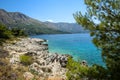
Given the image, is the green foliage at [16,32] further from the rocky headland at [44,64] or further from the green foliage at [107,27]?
the green foliage at [107,27]

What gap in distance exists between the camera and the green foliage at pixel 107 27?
11818 mm

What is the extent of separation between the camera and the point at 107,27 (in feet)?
39.7

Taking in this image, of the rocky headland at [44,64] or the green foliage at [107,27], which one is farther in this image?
the rocky headland at [44,64]

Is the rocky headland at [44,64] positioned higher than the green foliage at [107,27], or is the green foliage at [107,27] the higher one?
the green foliage at [107,27]

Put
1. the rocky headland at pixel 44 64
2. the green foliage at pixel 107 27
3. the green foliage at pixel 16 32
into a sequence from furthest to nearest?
the green foliage at pixel 16 32 → the rocky headland at pixel 44 64 → the green foliage at pixel 107 27

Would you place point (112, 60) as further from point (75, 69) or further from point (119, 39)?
point (75, 69)

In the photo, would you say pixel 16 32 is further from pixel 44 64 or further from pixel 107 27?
pixel 107 27

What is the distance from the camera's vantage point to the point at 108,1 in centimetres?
1212

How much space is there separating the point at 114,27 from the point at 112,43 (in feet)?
3.18

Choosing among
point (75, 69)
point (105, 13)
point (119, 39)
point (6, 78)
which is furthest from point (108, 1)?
point (6, 78)

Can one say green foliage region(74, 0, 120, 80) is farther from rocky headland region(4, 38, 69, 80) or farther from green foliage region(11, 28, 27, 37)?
green foliage region(11, 28, 27, 37)

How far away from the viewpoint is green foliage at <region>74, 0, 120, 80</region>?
11.8m

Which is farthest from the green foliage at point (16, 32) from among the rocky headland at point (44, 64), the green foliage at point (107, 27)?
the green foliage at point (107, 27)

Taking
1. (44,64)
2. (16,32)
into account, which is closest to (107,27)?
(44,64)
